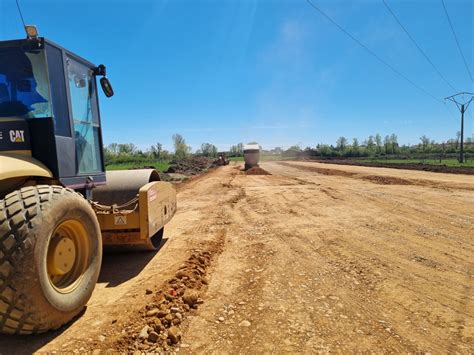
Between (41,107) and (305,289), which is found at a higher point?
(41,107)

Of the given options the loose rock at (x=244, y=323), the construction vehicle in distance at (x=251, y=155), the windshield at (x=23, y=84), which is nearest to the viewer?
the loose rock at (x=244, y=323)

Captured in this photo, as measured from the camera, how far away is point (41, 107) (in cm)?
375

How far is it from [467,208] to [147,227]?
29.4ft

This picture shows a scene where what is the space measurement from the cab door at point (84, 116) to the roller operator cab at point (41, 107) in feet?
0.12

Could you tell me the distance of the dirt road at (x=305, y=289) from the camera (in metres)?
3.04

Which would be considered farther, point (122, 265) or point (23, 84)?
point (122, 265)

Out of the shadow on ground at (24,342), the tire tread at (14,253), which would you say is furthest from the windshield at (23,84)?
the shadow on ground at (24,342)

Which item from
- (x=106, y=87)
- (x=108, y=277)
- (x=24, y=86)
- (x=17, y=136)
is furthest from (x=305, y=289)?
(x=24, y=86)

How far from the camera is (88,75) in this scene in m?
4.92

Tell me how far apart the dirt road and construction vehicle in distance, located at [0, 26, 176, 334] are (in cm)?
49

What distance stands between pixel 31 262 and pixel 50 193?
→ 2.20 ft

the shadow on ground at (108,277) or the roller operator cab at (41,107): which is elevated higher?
the roller operator cab at (41,107)

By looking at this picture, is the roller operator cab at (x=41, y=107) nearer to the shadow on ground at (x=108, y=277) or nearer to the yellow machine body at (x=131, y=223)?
the yellow machine body at (x=131, y=223)

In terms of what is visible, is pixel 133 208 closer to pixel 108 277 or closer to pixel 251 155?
pixel 108 277
